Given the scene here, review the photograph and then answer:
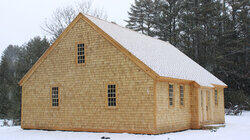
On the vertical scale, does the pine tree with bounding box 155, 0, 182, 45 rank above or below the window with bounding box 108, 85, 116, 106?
above

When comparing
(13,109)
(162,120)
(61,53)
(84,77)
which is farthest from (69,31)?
(13,109)

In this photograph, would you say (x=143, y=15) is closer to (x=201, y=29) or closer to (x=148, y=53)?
(x=201, y=29)

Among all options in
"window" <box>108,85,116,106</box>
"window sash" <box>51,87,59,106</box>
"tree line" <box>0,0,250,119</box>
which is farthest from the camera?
"tree line" <box>0,0,250,119</box>

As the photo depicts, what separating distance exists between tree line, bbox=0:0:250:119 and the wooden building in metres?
19.8

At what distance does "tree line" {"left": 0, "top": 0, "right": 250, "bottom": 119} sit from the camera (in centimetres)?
4506

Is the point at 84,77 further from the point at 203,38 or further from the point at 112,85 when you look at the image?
the point at 203,38

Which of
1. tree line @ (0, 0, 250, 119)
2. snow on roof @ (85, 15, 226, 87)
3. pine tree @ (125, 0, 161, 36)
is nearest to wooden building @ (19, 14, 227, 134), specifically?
snow on roof @ (85, 15, 226, 87)

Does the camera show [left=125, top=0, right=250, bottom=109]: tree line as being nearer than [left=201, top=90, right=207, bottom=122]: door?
No

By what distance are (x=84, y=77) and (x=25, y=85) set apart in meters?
5.22

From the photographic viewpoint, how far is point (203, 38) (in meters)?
47.6

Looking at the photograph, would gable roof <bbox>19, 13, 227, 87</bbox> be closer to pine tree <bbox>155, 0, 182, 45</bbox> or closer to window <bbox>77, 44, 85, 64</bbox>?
window <bbox>77, 44, 85, 64</bbox>

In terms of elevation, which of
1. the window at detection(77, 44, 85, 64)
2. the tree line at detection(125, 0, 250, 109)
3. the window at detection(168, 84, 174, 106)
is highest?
the tree line at detection(125, 0, 250, 109)

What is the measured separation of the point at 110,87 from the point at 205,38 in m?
29.3

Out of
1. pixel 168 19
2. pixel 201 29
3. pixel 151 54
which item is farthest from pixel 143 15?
pixel 151 54
